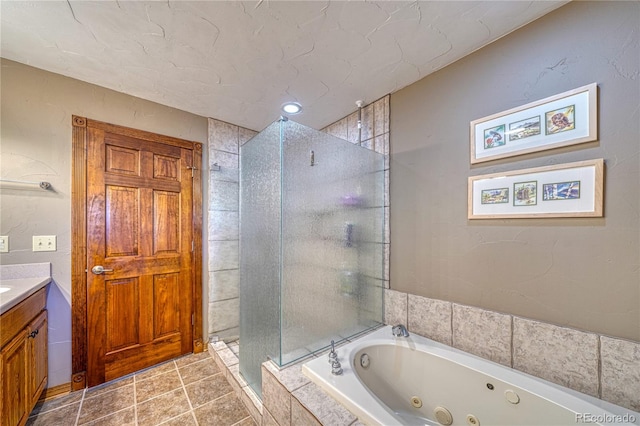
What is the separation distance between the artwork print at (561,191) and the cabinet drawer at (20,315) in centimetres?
263

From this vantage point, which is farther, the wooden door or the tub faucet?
the wooden door

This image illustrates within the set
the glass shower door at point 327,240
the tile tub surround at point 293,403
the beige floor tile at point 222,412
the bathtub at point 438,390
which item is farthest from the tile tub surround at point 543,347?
the beige floor tile at point 222,412

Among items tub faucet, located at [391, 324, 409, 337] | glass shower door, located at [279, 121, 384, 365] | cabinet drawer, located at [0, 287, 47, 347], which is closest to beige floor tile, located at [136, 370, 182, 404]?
cabinet drawer, located at [0, 287, 47, 347]

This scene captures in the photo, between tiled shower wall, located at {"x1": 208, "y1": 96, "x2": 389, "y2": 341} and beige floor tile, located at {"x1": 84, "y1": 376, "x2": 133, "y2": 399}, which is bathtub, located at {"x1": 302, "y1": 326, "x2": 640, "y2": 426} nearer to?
tiled shower wall, located at {"x1": 208, "y1": 96, "x2": 389, "y2": 341}

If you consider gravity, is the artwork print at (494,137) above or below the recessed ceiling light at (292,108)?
below

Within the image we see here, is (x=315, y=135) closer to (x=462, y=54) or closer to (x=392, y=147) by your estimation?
(x=392, y=147)

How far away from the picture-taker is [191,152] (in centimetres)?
227

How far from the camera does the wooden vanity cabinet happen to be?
3.68 ft

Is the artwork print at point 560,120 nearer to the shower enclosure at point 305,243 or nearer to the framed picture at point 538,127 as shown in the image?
the framed picture at point 538,127

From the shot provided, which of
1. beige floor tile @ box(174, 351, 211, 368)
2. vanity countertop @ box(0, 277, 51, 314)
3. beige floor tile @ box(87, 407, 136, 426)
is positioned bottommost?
beige floor tile @ box(174, 351, 211, 368)

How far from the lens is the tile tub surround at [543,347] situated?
1.00 m

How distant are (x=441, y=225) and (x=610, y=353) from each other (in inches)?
34.5

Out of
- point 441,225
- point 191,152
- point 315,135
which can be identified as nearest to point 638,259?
point 441,225

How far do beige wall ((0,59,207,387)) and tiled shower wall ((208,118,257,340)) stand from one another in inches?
35.0
